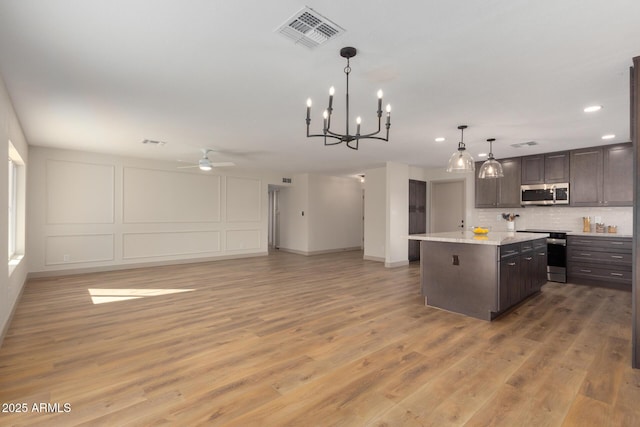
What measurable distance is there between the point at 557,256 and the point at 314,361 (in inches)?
211

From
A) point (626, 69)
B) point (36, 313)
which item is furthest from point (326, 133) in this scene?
point (36, 313)

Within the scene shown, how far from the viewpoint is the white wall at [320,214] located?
9.63 m

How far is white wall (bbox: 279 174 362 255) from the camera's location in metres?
9.63

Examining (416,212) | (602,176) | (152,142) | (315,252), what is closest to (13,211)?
(152,142)

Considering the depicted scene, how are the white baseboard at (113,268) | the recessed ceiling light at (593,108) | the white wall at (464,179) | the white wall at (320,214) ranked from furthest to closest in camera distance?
the white wall at (320,214), the white wall at (464,179), the white baseboard at (113,268), the recessed ceiling light at (593,108)

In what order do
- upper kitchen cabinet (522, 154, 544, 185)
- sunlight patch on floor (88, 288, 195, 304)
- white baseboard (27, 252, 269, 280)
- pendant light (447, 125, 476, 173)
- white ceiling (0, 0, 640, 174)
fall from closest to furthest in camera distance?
1. white ceiling (0, 0, 640, 174)
2. pendant light (447, 125, 476, 173)
3. sunlight patch on floor (88, 288, 195, 304)
4. white baseboard (27, 252, 269, 280)
5. upper kitchen cabinet (522, 154, 544, 185)

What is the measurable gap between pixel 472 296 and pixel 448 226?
4.86 m

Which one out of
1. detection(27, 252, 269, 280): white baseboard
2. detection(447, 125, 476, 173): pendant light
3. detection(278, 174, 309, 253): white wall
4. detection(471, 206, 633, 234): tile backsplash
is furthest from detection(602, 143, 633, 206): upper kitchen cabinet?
detection(27, 252, 269, 280): white baseboard

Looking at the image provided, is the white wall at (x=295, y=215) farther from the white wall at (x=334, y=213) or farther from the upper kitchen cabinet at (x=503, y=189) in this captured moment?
the upper kitchen cabinet at (x=503, y=189)

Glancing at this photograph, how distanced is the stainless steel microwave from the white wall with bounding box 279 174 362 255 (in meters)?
5.21

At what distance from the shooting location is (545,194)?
20.6 ft

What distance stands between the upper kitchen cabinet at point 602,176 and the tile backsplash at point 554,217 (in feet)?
1.05

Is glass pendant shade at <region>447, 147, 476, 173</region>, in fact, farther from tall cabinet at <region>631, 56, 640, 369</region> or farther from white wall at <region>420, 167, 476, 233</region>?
white wall at <region>420, 167, 476, 233</region>

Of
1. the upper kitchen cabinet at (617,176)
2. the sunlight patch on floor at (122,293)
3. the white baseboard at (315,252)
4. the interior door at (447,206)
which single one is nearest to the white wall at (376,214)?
the interior door at (447,206)
